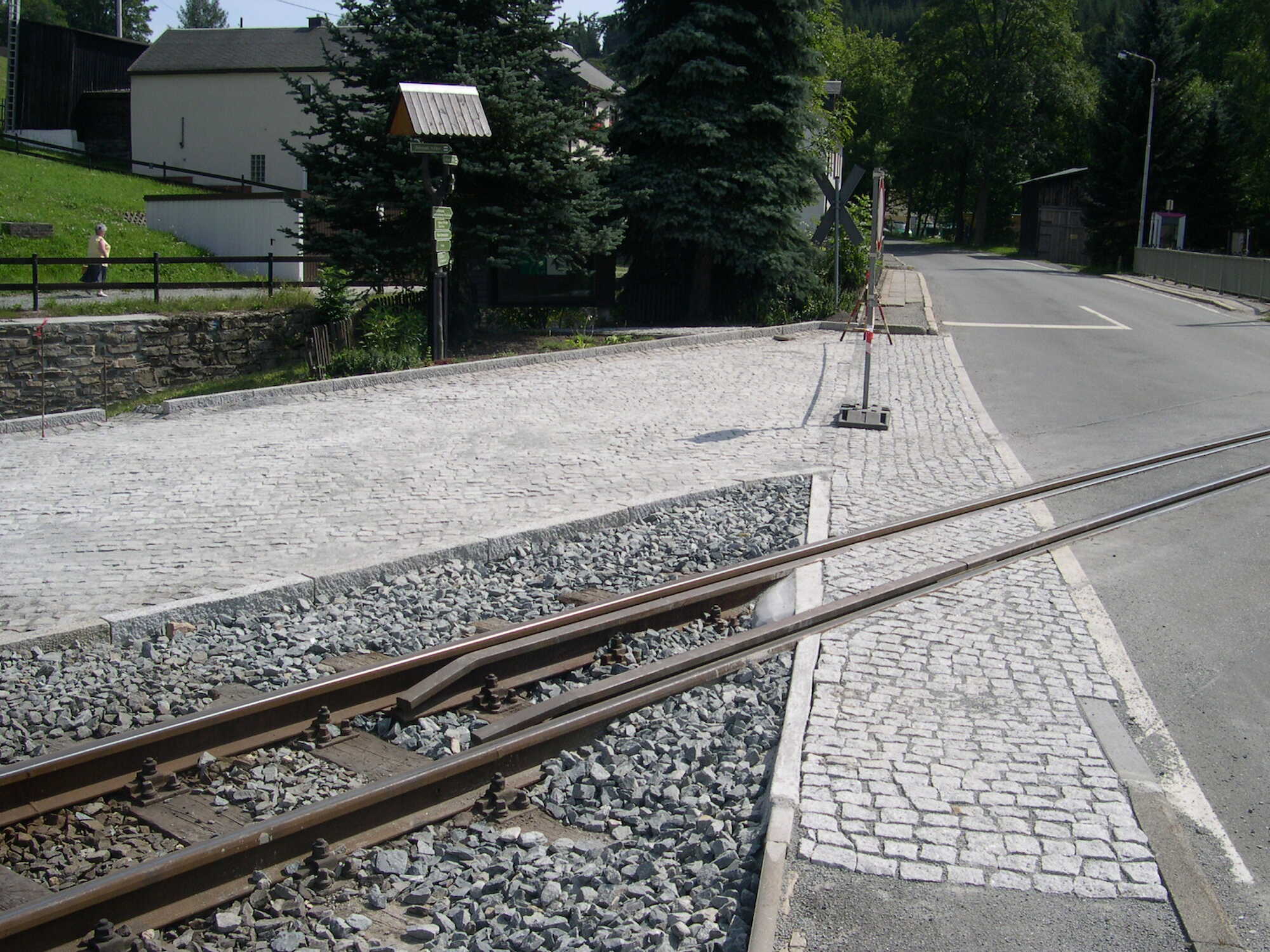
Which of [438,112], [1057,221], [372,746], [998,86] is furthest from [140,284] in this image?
[998,86]

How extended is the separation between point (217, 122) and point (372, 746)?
4693 centimetres

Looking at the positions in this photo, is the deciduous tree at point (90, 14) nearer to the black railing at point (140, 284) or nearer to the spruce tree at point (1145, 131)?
the spruce tree at point (1145, 131)

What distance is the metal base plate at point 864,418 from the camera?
13531 mm

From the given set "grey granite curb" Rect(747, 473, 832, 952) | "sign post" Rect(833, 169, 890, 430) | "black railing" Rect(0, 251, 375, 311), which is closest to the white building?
"black railing" Rect(0, 251, 375, 311)

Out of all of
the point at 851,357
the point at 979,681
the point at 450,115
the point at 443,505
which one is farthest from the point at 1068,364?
the point at 979,681

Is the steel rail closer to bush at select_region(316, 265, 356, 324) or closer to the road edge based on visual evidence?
the road edge

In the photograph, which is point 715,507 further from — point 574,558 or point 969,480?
point 969,480

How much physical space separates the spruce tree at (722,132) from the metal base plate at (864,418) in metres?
9.16

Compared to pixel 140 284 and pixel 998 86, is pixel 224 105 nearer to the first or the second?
pixel 140 284

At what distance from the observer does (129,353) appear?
17.8 metres

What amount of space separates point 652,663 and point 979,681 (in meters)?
1.78

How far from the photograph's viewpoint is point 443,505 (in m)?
9.93

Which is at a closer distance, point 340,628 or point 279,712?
point 279,712

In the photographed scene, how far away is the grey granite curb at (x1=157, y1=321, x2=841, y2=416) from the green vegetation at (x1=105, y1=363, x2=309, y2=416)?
153 centimetres
